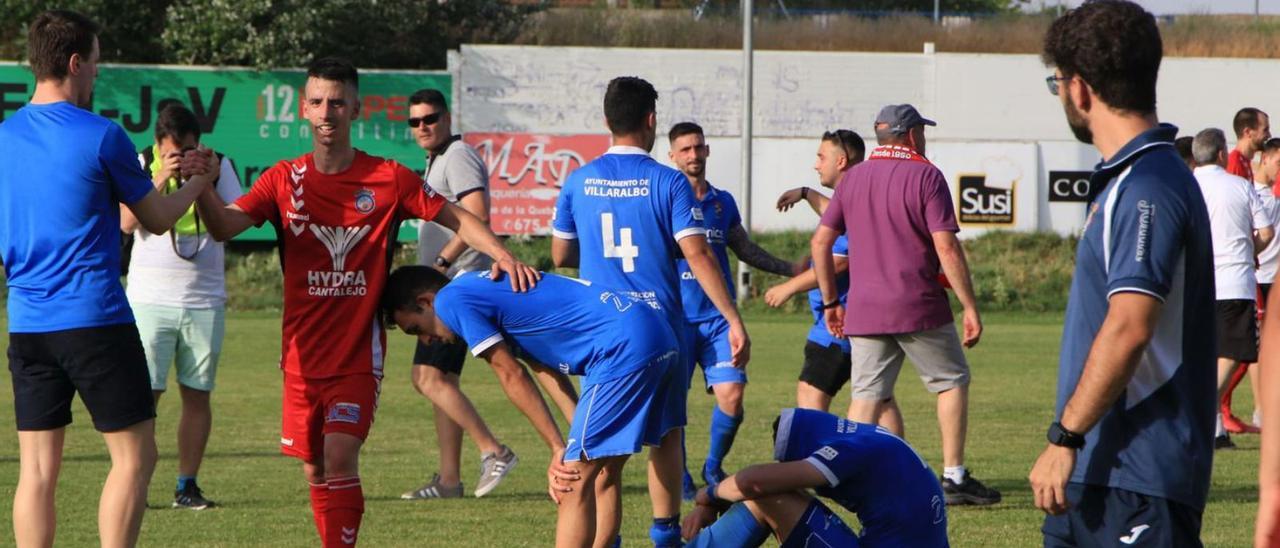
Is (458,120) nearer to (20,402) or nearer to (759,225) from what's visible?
(759,225)

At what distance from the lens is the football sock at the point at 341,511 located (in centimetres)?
628

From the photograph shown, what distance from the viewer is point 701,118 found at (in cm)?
3350

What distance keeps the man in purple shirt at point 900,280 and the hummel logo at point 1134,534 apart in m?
4.28

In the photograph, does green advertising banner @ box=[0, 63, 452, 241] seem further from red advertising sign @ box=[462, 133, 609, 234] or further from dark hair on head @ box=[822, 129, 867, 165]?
dark hair on head @ box=[822, 129, 867, 165]

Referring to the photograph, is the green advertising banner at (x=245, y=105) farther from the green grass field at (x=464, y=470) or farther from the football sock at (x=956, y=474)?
the football sock at (x=956, y=474)

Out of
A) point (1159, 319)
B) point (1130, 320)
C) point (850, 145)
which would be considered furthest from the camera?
point (850, 145)

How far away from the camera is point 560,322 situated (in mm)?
5828

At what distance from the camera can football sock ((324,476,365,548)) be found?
6277mm

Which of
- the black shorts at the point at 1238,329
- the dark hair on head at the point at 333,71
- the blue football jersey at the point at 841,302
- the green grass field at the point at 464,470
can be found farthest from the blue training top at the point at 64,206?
the black shorts at the point at 1238,329

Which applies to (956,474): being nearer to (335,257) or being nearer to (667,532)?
(667,532)

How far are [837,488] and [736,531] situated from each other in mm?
482

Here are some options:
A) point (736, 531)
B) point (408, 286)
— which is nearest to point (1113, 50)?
point (736, 531)

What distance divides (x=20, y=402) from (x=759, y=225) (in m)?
24.8

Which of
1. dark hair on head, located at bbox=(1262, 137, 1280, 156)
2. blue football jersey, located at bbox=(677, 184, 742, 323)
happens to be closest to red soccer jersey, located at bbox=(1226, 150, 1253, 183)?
dark hair on head, located at bbox=(1262, 137, 1280, 156)
